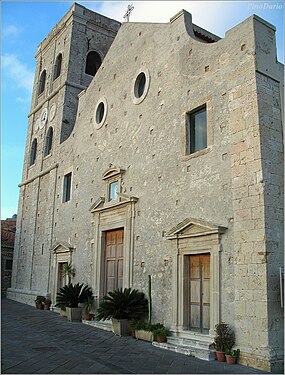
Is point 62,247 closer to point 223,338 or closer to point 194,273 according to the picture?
point 194,273

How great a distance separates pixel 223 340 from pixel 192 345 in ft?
3.03

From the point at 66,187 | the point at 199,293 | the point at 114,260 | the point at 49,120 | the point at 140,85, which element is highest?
the point at 49,120

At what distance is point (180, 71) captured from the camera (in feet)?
35.6

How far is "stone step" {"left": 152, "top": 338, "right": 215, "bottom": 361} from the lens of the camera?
25.1 feet

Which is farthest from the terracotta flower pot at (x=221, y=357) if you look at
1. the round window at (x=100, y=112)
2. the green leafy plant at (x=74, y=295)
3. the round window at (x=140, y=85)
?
the round window at (x=100, y=112)

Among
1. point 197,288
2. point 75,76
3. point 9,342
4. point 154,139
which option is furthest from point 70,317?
point 75,76

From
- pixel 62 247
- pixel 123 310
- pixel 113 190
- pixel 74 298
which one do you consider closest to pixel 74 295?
pixel 74 298

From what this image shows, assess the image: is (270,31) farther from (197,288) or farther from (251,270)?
(197,288)

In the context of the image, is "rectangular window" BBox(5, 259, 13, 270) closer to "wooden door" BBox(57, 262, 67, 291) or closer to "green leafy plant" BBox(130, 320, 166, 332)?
"wooden door" BBox(57, 262, 67, 291)

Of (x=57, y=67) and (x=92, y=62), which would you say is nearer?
(x=57, y=67)

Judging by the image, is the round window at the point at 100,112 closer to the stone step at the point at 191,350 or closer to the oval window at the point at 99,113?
the oval window at the point at 99,113

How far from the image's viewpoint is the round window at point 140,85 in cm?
1289

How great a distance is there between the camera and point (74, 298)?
13148 mm

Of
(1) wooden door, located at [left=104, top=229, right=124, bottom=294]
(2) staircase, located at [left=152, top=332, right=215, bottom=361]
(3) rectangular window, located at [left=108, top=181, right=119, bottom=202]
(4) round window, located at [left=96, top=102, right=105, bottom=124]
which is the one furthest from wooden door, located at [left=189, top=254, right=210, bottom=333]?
(4) round window, located at [left=96, top=102, right=105, bottom=124]
